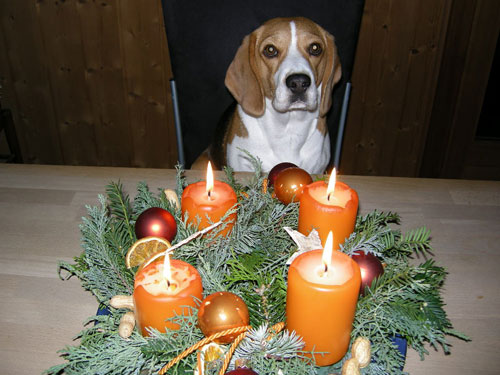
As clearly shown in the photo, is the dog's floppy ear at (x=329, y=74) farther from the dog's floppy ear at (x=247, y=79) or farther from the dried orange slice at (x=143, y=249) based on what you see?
the dried orange slice at (x=143, y=249)

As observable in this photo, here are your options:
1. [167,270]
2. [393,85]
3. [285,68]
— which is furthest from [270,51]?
[393,85]

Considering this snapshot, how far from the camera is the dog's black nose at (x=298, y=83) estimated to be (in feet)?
4.21

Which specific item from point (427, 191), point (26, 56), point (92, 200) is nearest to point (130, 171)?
point (92, 200)

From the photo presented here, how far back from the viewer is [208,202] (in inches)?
22.1

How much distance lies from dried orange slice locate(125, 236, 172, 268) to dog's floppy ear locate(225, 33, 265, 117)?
36.7 inches

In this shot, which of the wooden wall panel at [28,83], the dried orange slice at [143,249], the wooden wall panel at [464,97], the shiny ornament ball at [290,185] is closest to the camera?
the dried orange slice at [143,249]

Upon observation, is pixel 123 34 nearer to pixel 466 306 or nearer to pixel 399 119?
pixel 399 119

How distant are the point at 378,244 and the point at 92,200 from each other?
1.73 ft

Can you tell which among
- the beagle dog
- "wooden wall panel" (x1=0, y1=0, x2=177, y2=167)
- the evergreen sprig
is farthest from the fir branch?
"wooden wall panel" (x1=0, y1=0, x2=177, y2=167)

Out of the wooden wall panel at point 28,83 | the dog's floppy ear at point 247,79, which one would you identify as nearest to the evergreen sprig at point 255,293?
the dog's floppy ear at point 247,79

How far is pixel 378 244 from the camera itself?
23.0 inches

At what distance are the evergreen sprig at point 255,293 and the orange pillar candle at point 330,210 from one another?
2cm

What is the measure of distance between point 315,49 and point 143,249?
0.99m

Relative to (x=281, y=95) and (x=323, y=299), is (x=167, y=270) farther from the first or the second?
(x=281, y=95)
